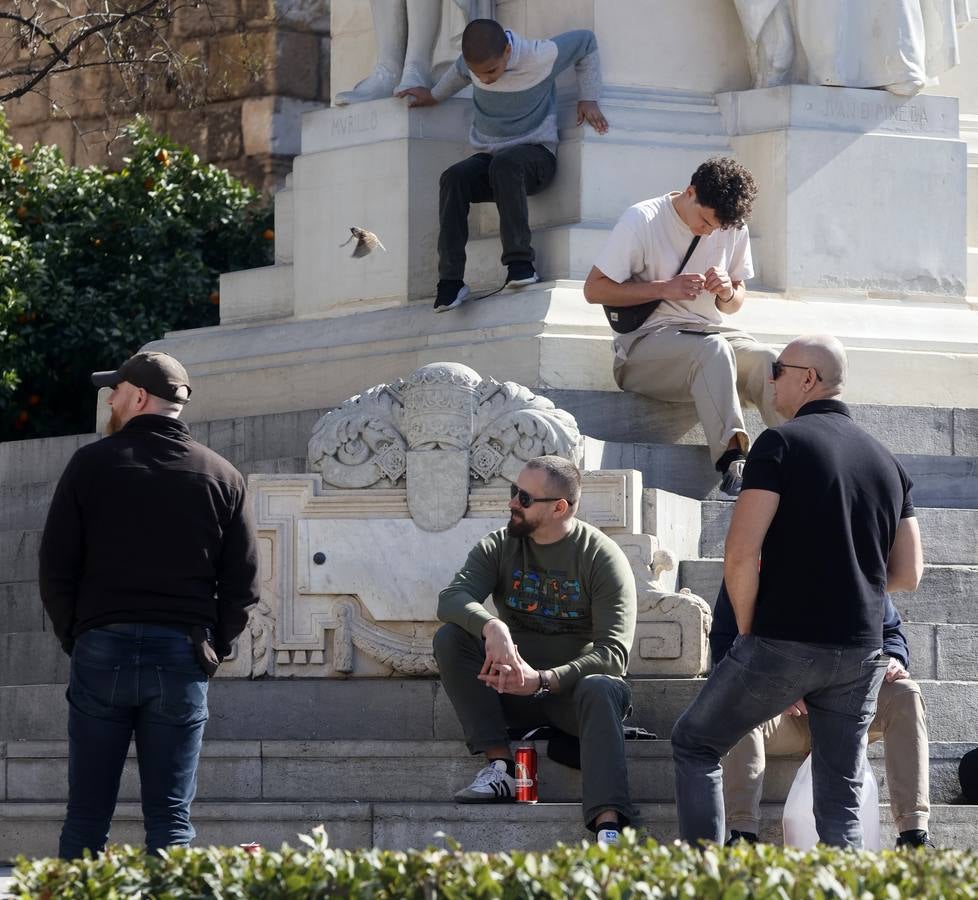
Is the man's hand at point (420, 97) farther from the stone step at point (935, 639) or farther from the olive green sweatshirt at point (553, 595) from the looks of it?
the olive green sweatshirt at point (553, 595)

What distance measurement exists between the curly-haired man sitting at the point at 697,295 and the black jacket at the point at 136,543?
10.6ft

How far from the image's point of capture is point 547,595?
27.2ft

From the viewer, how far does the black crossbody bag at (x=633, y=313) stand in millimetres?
10250

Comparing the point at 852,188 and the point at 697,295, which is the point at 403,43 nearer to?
the point at 852,188

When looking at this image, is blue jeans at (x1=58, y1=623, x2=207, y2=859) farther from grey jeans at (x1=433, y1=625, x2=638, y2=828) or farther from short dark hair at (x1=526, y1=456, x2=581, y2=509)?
short dark hair at (x1=526, y1=456, x2=581, y2=509)

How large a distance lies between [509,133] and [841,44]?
1.68 m

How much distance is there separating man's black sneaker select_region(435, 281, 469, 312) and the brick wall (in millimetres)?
8878

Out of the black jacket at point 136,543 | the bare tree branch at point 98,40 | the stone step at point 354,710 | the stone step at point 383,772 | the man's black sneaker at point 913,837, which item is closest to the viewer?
the black jacket at point 136,543

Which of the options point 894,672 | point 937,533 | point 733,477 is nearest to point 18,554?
point 733,477

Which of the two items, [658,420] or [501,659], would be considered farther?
[658,420]

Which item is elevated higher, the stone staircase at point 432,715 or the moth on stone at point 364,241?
the moth on stone at point 364,241

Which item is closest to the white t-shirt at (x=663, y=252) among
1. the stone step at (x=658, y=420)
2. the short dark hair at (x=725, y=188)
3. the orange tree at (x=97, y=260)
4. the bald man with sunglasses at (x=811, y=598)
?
the short dark hair at (x=725, y=188)

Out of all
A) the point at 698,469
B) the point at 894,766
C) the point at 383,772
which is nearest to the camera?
the point at 894,766

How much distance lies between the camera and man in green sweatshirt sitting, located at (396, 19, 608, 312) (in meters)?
11.2
